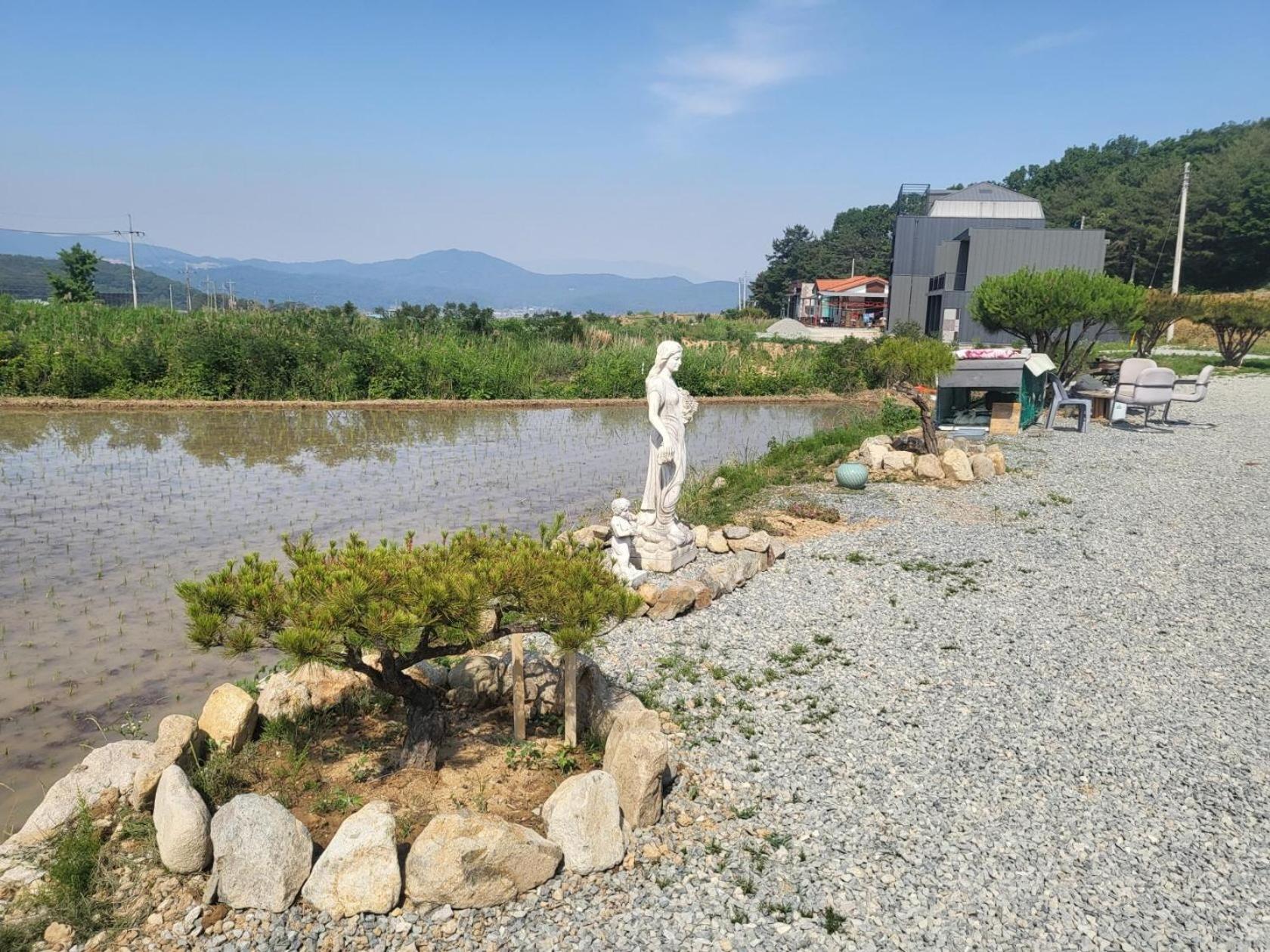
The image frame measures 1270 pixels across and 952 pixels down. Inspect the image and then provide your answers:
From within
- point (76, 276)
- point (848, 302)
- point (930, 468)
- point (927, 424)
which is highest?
point (848, 302)

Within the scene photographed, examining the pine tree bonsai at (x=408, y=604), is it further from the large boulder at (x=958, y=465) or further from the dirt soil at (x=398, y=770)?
the large boulder at (x=958, y=465)

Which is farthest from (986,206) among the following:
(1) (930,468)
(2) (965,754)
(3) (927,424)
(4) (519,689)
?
(4) (519,689)

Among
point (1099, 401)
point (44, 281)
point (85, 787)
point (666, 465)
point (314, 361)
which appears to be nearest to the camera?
point (85, 787)

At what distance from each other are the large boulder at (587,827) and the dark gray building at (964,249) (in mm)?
37609

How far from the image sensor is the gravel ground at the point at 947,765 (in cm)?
377

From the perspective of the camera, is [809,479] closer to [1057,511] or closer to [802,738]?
[1057,511]

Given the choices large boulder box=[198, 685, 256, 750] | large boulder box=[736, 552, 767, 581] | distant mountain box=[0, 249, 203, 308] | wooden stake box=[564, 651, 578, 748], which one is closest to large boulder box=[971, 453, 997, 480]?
large boulder box=[736, 552, 767, 581]

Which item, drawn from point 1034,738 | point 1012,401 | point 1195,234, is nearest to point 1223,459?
point 1012,401

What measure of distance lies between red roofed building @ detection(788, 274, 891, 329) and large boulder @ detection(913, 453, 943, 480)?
46.6 meters

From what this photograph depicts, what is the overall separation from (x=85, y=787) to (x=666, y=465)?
5.79m

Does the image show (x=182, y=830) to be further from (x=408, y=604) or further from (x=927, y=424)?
(x=927, y=424)

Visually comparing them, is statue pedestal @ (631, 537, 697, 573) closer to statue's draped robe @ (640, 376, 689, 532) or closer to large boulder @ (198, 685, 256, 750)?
statue's draped robe @ (640, 376, 689, 532)

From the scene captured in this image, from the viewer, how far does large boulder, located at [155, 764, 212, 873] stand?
3875 millimetres

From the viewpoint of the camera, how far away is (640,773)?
4.40 meters
